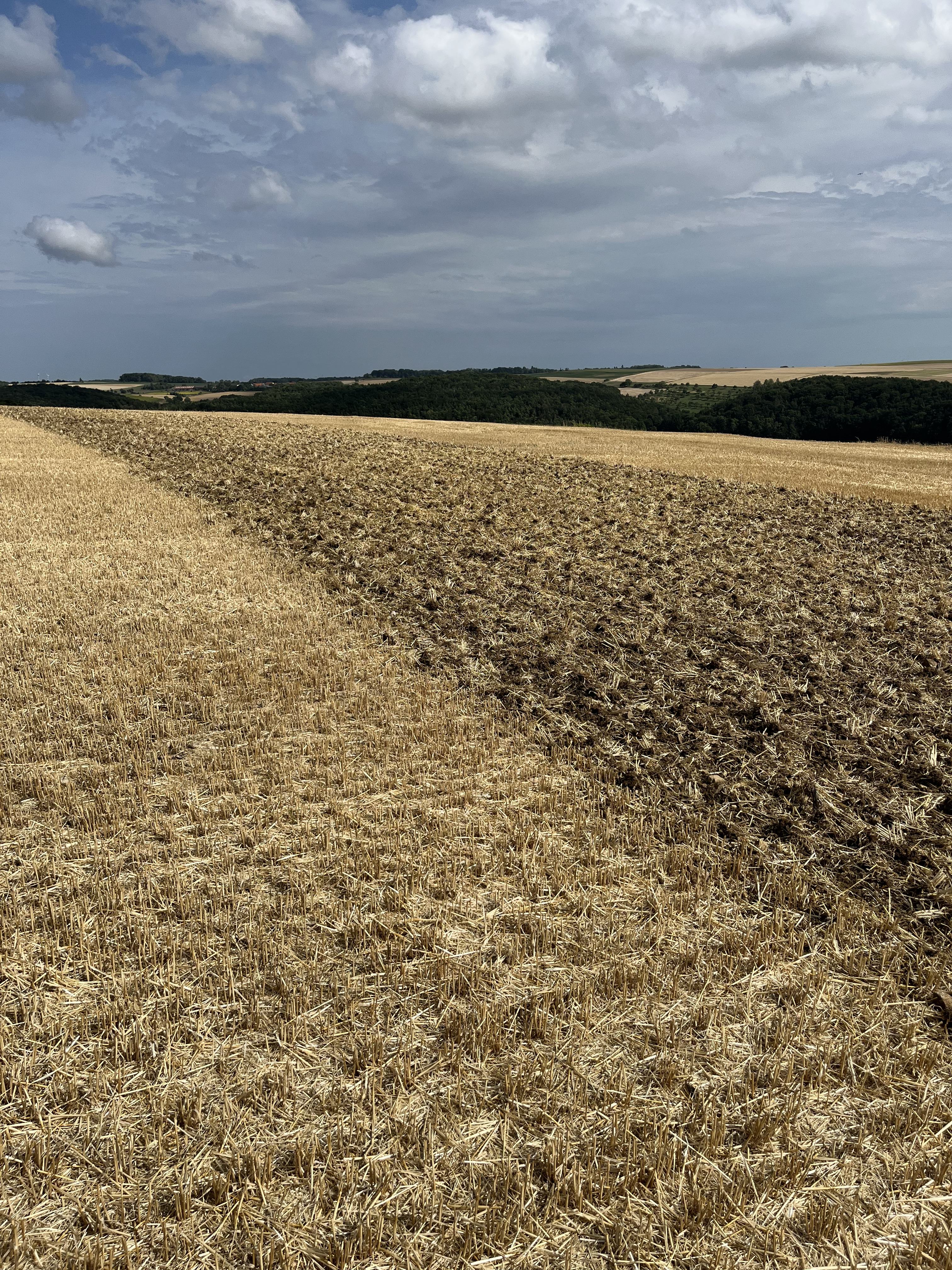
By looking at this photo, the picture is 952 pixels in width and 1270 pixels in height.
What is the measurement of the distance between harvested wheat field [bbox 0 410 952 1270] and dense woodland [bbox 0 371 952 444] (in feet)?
197

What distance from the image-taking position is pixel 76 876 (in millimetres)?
5324

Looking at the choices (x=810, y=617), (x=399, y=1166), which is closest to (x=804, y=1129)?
(x=399, y=1166)

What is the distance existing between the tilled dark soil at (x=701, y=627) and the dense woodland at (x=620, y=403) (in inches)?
1891

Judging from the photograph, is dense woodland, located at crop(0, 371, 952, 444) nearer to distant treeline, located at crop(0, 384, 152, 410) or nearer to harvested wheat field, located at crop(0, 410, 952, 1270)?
distant treeline, located at crop(0, 384, 152, 410)

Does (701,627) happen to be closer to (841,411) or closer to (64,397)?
(841,411)

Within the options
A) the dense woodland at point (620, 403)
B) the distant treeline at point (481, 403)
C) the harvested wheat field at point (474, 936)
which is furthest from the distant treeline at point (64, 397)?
the harvested wheat field at point (474, 936)

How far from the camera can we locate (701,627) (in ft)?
36.7

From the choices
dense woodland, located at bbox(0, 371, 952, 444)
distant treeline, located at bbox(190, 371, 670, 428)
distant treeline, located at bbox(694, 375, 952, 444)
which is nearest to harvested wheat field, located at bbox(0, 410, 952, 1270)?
distant treeline, located at bbox(694, 375, 952, 444)

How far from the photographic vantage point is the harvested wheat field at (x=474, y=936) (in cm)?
321

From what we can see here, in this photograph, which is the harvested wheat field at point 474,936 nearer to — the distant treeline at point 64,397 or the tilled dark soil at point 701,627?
the tilled dark soil at point 701,627

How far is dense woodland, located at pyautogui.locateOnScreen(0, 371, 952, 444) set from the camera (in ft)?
227

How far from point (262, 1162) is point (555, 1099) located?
1285mm

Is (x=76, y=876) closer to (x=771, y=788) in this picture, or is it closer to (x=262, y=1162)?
(x=262, y=1162)

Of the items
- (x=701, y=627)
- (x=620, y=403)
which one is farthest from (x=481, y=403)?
(x=701, y=627)
